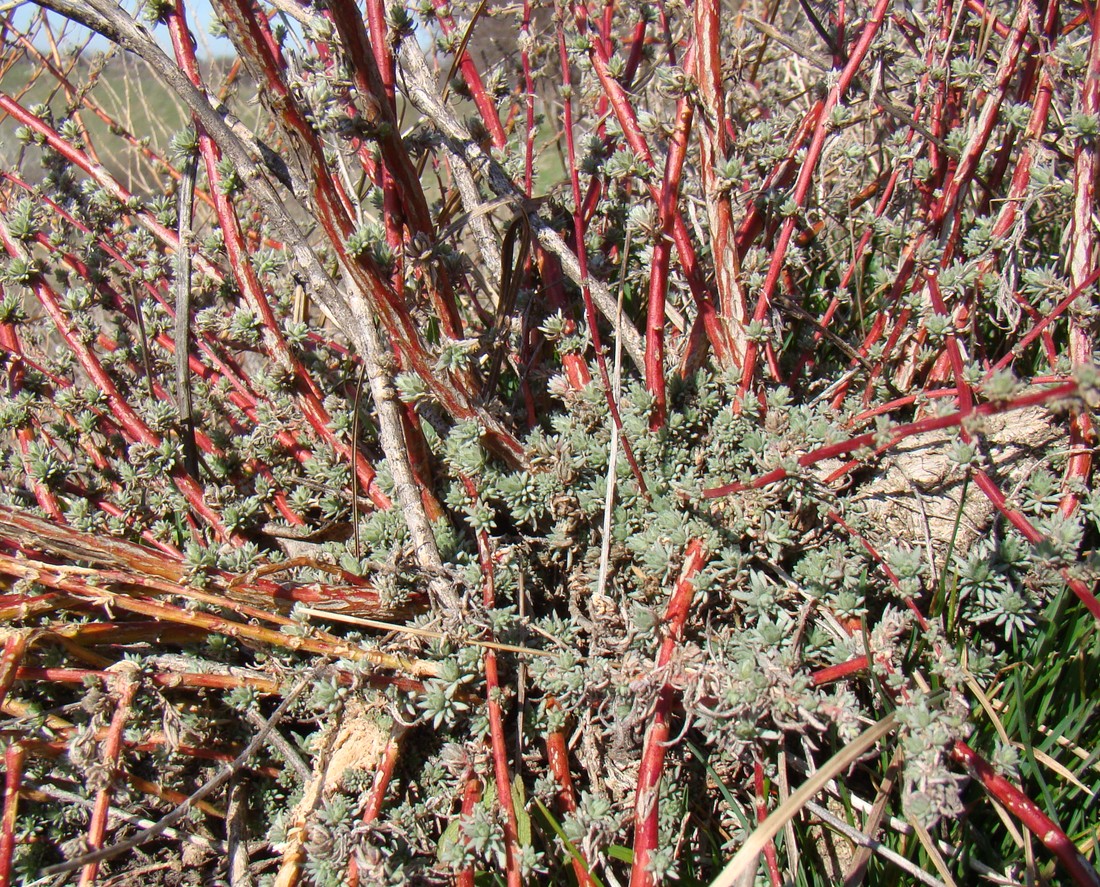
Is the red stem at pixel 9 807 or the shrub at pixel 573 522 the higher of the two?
the shrub at pixel 573 522

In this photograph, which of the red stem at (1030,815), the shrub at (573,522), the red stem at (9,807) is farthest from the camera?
the shrub at (573,522)

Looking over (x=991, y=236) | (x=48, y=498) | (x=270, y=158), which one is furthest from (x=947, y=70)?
(x=48, y=498)

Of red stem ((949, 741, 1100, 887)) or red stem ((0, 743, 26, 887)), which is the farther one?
red stem ((0, 743, 26, 887))

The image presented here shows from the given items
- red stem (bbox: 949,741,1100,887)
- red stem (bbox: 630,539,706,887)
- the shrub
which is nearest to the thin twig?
the shrub

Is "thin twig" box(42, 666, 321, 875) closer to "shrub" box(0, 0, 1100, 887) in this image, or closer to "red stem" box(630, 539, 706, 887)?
"shrub" box(0, 0, 1100, 887)

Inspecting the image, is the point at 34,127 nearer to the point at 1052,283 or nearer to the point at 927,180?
the point at 927,180

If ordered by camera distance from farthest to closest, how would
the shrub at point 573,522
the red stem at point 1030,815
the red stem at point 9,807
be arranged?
the shrub at point 573,522, the red stem at point 9,807, the red stem at point 1030,815

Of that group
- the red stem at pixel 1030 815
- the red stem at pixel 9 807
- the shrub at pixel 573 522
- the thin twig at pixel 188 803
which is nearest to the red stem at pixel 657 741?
the shrub at pixel 573 522

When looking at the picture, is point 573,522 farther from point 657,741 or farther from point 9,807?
point 9,807

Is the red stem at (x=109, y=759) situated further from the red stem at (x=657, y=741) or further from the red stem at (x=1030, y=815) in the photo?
the red stem at (x=1030, y=815)

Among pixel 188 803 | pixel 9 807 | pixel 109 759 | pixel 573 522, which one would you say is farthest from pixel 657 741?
pixel 9 807

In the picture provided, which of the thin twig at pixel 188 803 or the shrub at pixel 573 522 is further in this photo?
the shrub at pixel 573 522

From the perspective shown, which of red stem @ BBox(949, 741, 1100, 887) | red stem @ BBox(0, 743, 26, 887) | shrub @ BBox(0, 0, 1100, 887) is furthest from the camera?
shrub @ BBox(0, 0, 1100, 887)

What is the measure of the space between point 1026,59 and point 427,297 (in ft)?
5.19
